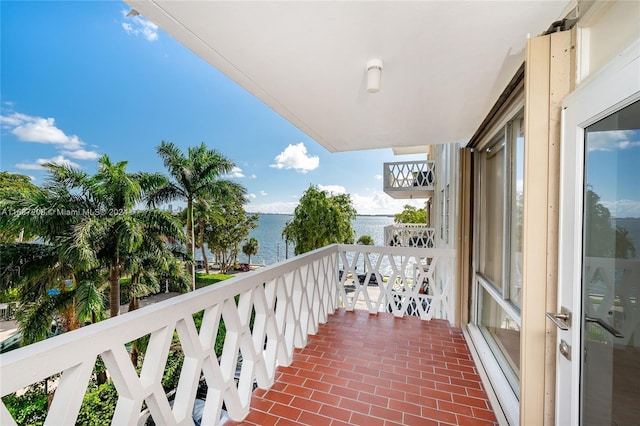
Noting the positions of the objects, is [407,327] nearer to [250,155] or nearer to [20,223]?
[20,223]

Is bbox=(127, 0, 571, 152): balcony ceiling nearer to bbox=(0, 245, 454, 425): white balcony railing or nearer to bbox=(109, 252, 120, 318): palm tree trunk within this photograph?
bbox=(0, 245, 454, 425): white balcony railing

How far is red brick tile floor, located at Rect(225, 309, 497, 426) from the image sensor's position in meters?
1.91

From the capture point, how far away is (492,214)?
Answer: 259 centimetres

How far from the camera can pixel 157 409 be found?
1341mm

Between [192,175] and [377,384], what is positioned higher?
[192,175]

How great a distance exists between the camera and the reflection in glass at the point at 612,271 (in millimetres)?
875

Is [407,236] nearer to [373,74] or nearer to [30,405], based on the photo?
[373,74]

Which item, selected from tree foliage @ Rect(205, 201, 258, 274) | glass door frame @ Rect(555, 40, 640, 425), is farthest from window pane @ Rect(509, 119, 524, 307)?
tree foliage @ Rect(205, 201, 258, 274)

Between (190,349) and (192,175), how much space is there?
12.8m

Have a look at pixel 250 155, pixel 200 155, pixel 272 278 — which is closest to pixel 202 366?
pixel 272 278

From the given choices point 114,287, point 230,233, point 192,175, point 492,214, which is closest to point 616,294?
point 492,214

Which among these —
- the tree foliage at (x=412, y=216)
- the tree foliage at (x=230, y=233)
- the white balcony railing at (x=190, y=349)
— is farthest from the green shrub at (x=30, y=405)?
the tree foliage at (x=412, y=216)

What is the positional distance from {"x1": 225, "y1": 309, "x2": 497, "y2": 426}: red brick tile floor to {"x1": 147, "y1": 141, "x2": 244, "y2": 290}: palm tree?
37.8 ft

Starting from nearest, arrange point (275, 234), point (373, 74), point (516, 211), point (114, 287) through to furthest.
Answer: point (373, 74)
point (516, 211)
point (114, 287)
point (275, 234)
